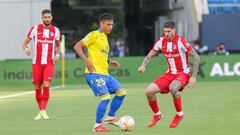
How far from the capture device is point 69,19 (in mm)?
57969

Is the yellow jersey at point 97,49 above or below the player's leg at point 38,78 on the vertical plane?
above

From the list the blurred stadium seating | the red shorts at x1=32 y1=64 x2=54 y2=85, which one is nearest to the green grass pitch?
the red shorts at x1=32 y1=64 x2=54 y2=85

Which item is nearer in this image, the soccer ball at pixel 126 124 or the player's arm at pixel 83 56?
the soccer ball at pixel 126 124

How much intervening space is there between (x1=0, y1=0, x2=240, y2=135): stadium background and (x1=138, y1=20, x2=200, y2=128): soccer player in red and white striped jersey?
0.43 metres

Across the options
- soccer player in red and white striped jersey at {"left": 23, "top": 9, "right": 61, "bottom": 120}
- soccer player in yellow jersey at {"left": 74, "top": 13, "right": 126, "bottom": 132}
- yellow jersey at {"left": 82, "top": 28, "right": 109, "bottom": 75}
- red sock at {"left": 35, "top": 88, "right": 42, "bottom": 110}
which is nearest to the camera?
soccer player in yellow jersey at {"left": 74, "top": 13, "right": 126, "bottom": 132}

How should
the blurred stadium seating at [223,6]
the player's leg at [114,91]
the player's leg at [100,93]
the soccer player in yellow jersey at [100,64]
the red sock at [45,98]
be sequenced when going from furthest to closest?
1. the blurred stadium seating at [223,6]
2. the red sock at [45,98]
3. the player's leg at [114,91]
4. the soccer player in yellow jersey at [100,64]
5. the player's leg at [100,93]

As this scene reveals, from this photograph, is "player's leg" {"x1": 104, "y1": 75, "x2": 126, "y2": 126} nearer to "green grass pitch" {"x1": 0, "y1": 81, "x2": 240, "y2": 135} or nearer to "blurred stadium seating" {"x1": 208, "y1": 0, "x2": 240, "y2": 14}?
"green grass pitch" {"x1": 0, "y1": 81, "x2": 240, "y2": 135}

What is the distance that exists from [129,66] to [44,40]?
17592mm

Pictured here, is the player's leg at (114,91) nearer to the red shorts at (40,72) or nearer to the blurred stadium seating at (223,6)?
the red shorts at (40,72)

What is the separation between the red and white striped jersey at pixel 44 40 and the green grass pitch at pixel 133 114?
1240 millimetres

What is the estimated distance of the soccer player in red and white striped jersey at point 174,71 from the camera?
50.9ft

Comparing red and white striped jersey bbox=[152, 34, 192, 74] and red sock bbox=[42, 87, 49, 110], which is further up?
red and white striped jersey bbox=[152, 34, 192, 74]

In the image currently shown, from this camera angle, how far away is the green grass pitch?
14.9 metres

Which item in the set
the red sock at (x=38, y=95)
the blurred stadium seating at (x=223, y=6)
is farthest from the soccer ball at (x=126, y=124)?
the blurred stadium seating at (x=223, y=6)
